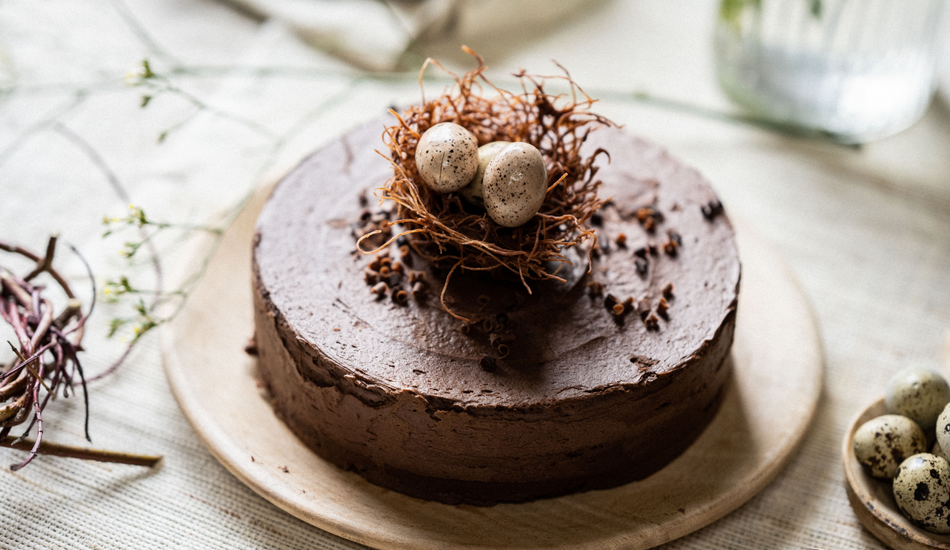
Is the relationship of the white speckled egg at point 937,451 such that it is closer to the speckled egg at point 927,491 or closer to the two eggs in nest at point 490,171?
the speckled egg at point 927,491

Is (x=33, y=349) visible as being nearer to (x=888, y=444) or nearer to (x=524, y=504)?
(x=524, y=504)

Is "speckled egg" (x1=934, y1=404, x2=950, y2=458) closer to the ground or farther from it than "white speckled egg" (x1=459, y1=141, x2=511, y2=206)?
closer to the ground

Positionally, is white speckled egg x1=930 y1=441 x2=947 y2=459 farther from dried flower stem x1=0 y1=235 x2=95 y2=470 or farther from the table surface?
dried flower stem x1=0 y1=235 x2=95 y2=470

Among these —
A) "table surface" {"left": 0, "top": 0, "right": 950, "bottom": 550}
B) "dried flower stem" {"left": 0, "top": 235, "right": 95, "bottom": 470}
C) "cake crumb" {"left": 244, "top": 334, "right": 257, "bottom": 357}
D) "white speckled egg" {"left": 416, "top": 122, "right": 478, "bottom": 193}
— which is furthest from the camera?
"cake crumb" {"left": 244, "top": 334, "right": 257, "bottom": 357}

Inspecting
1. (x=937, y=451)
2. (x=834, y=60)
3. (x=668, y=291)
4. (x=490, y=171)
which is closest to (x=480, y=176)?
(x=490, y=171)

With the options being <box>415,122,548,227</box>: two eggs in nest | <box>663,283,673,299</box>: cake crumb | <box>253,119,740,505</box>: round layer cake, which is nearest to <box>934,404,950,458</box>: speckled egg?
<box>253,119,740,505</box>: round layer cake

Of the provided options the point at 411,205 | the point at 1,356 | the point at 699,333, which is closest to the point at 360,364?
the point at 411,205
